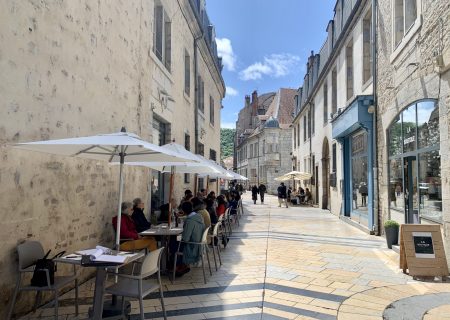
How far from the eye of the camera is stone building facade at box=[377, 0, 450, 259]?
6.05 metres

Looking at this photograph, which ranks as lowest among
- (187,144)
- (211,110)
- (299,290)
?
(299,290)

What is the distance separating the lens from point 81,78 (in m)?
5.60

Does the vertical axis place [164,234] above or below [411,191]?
below

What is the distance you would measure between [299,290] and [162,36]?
312 inches

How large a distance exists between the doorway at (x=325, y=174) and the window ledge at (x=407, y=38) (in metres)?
9.89

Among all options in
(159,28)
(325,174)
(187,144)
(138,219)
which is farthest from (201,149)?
(138,219)

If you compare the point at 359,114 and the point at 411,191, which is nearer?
the point at 411,191

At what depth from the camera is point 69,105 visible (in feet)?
17.2

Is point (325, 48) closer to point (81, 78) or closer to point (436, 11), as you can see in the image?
point (436, 11)

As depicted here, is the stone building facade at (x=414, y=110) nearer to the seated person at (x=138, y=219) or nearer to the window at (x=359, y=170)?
the window at (x=359, y=170)

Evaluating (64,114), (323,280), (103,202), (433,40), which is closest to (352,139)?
(433,40)

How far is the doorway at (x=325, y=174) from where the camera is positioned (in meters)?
18.8

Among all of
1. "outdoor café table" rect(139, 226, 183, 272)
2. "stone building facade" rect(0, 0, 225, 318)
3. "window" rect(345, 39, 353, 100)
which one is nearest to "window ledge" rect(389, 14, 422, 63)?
"window" rect(345, 39, 353, 100)

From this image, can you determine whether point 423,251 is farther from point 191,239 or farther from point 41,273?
point 41,273
